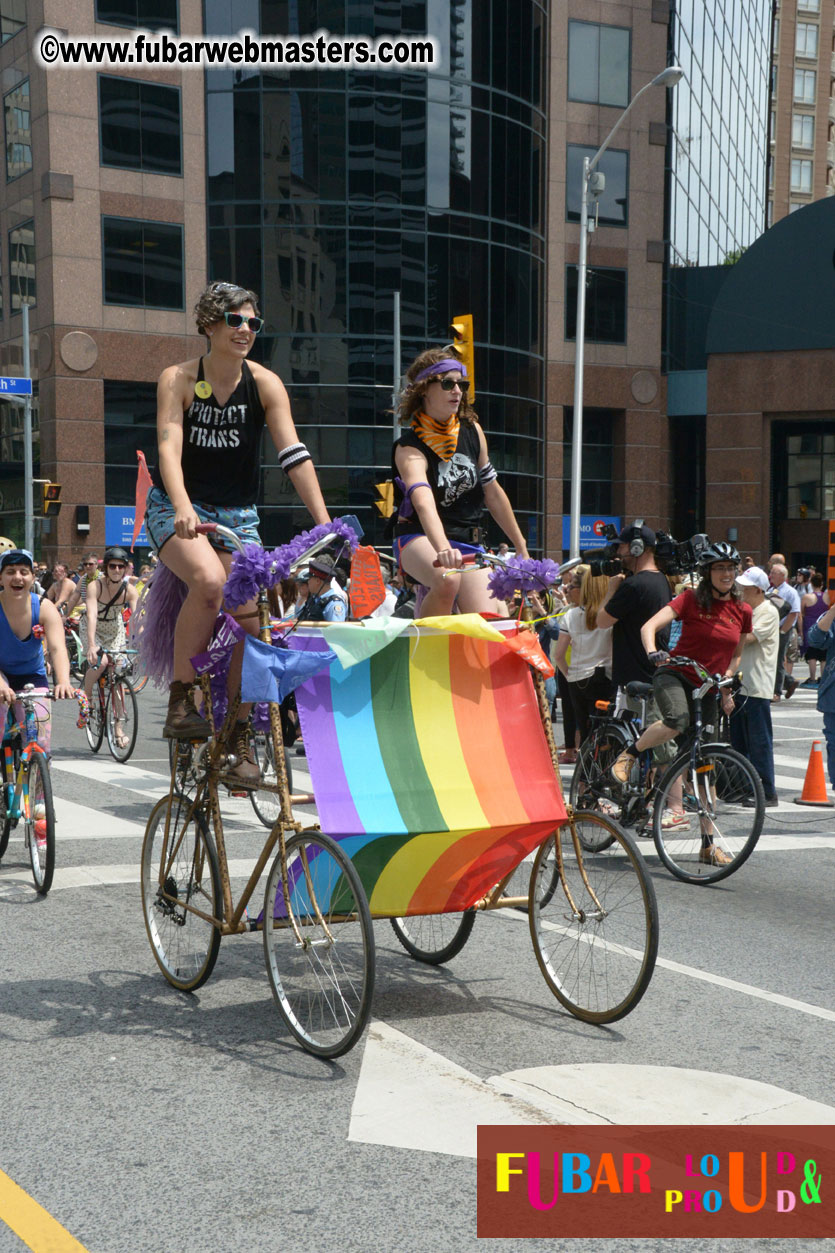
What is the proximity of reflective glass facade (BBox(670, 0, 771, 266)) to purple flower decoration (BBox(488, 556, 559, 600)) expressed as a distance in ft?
138

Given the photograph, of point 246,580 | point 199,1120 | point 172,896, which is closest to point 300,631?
point 246,580

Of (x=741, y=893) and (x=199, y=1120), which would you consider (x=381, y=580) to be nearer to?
(x=199, y=1120)

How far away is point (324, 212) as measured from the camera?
36594 millimetres

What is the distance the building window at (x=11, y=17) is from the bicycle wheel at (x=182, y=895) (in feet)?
122

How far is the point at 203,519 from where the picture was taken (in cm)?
505

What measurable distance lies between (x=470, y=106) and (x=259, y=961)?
36.4 meters

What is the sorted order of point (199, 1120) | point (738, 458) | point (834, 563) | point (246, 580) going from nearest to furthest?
point (199, 1120) < point (246, 580) < point (834, 563) < point (738, 458)

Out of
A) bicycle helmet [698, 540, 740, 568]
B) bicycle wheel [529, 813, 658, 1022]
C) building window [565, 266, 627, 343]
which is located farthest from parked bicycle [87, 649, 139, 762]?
building window [565, 266, 627, 343]

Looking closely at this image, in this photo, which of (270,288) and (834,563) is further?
(270,288)

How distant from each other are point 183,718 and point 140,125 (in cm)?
3494

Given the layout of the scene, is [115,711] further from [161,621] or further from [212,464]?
[212,464]

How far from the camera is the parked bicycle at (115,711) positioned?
42.7 feet

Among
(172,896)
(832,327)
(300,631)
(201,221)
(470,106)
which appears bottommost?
(172,896)

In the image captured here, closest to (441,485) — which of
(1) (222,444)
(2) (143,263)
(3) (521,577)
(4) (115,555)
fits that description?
(3) (521,577)
